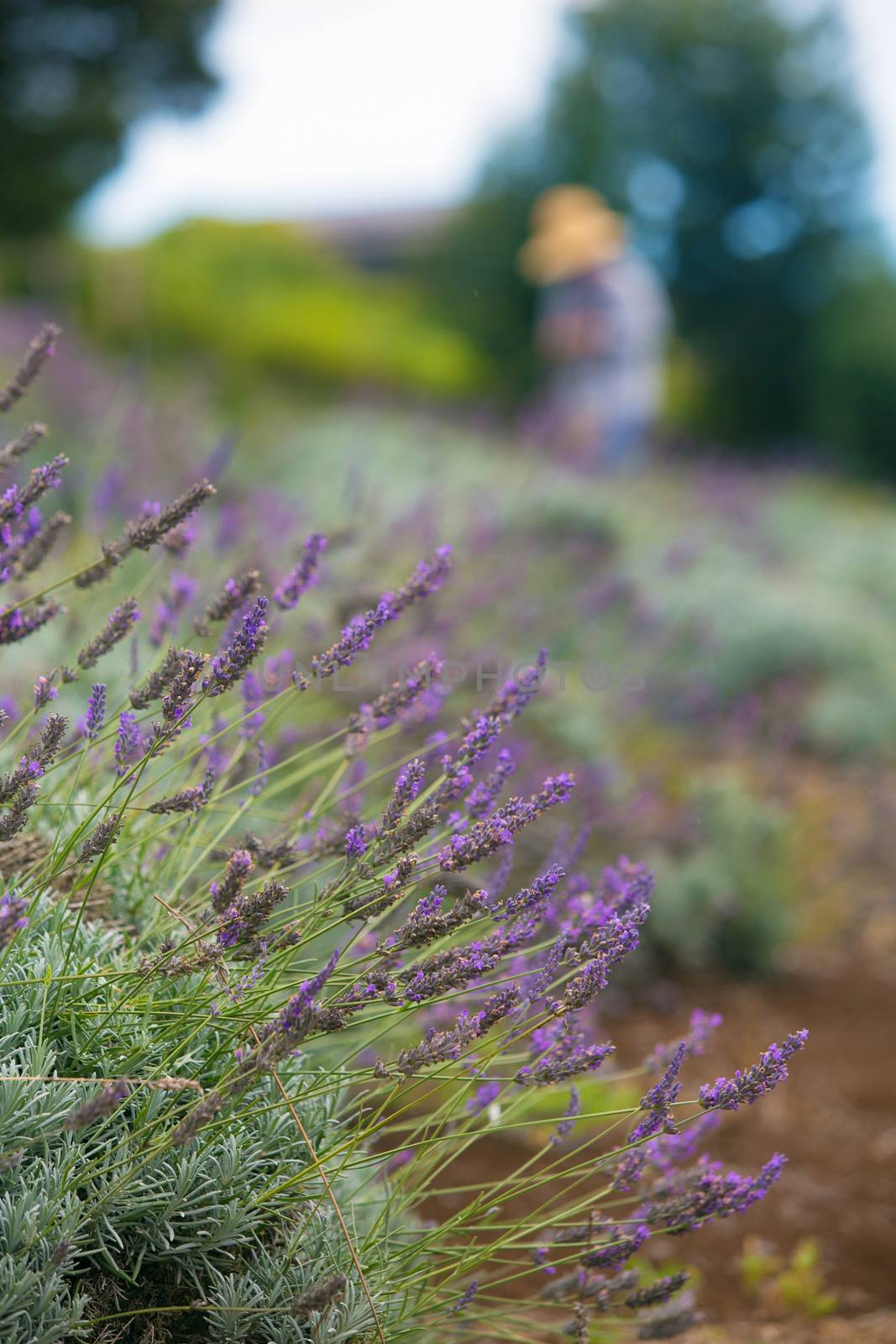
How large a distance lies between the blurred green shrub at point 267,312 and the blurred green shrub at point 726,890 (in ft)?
31.3

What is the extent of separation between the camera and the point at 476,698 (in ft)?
12.9

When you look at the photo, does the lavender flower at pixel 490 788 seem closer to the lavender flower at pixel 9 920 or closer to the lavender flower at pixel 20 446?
the lavender flower at pixel 9 920

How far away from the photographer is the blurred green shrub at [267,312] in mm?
14305

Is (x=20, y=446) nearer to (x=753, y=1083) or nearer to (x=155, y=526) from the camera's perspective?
(x=155, y=526)

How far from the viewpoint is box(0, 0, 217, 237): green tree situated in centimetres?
1617

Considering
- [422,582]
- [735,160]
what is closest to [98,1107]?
[422,582]

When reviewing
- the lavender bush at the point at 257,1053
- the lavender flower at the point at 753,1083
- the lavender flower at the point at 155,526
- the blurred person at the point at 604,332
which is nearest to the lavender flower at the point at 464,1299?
the lavender bush at the point at 257,1053

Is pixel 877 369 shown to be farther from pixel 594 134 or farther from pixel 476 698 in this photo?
pixel 476 698

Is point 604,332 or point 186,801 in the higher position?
point 186,801

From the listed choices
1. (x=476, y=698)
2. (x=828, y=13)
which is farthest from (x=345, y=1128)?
(x=828, y=13)

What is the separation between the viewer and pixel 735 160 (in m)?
20.2

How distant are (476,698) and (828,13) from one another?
21.1 metres

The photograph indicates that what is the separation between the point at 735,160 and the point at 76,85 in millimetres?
10583

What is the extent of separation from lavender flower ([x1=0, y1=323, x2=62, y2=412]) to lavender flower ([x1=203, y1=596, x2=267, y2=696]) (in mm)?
606
